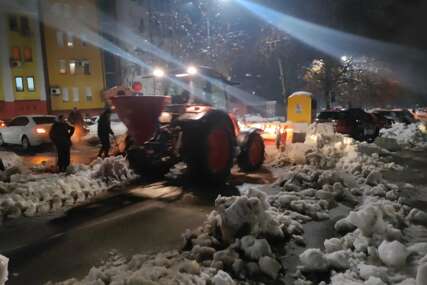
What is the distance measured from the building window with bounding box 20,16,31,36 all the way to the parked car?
1193 inches

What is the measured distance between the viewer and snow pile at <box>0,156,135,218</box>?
6105mm

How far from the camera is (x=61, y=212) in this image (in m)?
6.12

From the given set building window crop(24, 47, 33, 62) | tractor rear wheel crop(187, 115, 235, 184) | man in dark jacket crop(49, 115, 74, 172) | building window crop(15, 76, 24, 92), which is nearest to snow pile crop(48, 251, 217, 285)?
tractor rear wheel crop(187, 115, 235, 184)

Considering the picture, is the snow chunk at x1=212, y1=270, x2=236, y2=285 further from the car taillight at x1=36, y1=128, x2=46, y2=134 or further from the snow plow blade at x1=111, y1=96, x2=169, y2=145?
the car taillight at x1=36, y1=128, x2=46, y2=134

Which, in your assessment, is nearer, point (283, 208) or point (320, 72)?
point (283, 208)

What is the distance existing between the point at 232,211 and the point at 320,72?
25241 millimetres

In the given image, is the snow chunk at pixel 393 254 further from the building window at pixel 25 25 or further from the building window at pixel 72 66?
the building window at pixel 25 25

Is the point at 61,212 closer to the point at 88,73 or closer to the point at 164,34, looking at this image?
the point at 164,34

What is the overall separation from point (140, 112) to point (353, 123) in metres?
11.4

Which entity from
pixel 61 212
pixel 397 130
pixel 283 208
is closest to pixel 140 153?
pixel 61 212

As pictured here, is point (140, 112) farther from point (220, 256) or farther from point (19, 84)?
point (19, 84)

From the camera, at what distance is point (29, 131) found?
50.4 feet

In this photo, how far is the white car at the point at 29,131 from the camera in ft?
50.2

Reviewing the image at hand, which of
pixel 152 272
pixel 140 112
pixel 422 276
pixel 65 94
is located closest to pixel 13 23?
pixel 65 94
